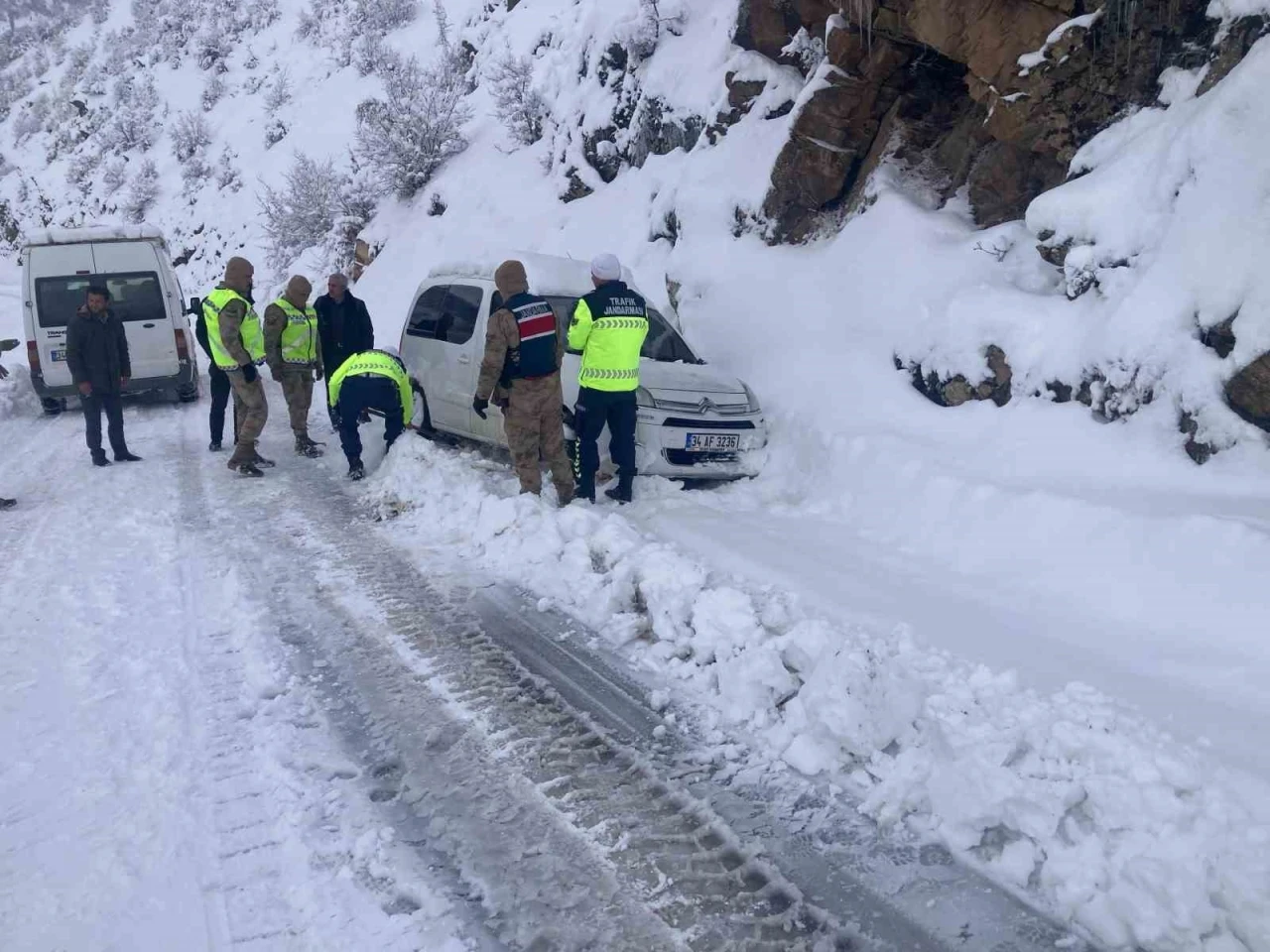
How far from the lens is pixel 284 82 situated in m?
27.9

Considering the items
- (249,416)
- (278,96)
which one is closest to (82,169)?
(278,96)

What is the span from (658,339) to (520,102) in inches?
446

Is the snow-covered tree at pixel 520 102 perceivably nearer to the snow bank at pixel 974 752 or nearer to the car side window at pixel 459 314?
the car side window at pixel 459 314

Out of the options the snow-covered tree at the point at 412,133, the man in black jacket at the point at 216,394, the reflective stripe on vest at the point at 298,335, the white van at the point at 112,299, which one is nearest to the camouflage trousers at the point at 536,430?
the reflective stripe on vest at the point at 298,335

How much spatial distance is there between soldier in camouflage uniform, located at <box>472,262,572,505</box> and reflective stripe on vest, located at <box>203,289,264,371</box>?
3344 millimetres

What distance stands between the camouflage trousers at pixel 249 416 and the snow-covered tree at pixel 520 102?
1063 cm

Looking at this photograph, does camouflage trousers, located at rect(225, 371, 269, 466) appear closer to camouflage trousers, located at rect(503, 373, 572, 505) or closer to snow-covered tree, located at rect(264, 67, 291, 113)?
camouflage trousers, located at rect(503, 373, 572, 505)

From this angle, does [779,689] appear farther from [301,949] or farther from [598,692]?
[301,949]

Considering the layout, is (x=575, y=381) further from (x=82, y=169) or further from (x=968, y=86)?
(x=82, y=169)

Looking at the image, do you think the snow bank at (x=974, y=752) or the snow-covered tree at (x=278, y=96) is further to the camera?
the snow-covered tree at (x=278, y=96)

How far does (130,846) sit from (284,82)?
29.9 m

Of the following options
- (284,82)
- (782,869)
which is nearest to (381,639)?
(782,869)

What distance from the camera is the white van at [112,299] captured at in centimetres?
1183

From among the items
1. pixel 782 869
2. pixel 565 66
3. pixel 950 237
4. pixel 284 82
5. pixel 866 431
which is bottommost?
pixel 782 869
